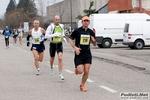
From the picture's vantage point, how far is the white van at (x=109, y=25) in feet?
93.4

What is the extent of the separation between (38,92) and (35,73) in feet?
13.3

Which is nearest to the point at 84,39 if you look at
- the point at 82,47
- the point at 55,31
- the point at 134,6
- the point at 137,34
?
the point at 82,47

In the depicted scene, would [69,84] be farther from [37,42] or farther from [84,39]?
[37,42]

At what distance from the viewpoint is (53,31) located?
1170 cm

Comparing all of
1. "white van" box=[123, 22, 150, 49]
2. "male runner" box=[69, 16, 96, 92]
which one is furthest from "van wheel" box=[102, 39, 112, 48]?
"male runner" box=[69, 16, 96, 92]

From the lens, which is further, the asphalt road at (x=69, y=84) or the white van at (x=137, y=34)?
the white van at (x=137, y=34)

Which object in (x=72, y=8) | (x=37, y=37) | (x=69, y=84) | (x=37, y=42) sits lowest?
(x=69, y=84)

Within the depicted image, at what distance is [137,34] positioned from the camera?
27250 millimetres

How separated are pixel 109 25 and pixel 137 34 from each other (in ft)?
8.01

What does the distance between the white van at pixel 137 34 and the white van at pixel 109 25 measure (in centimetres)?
173

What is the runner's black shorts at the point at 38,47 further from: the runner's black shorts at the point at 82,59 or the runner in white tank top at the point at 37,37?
the runner's black shorts at the point at 82,59

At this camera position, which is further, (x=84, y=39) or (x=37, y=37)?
(x=37, y=37)

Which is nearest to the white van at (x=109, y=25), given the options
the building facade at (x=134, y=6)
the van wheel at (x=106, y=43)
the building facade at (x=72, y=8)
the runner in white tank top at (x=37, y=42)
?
the van wheel at (x=106, y=43)

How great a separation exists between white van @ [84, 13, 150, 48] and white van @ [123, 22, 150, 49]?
1.73 m
